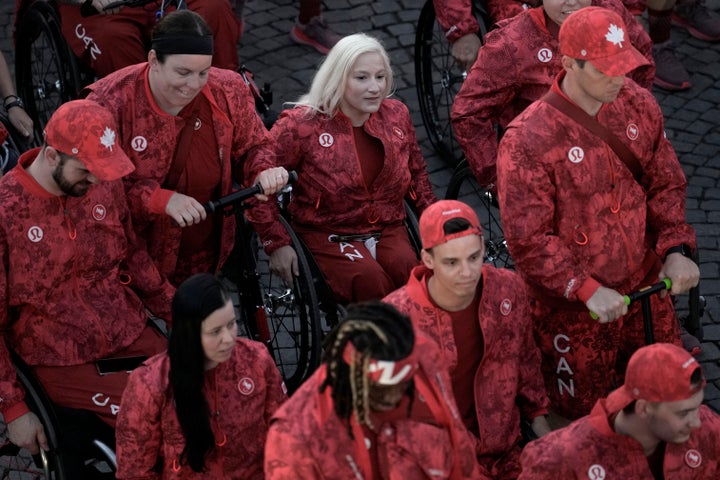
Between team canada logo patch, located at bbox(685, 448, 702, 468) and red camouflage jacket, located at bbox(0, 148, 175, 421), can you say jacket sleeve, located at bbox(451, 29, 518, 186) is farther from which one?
team canada logo patch, located at bbox(685, 448, 702, 468)

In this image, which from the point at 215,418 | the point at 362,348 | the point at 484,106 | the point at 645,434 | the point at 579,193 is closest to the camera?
the point at 362,348

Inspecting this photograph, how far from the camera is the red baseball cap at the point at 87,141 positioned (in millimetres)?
4918

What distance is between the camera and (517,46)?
6000 millimetres

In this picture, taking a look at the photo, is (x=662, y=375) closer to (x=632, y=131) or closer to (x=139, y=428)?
(x=632, y=131)

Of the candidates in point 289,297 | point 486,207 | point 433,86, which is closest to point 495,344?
point 289,297

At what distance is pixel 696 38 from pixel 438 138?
7.36 feet

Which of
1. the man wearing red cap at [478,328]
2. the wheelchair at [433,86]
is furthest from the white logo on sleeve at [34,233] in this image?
the wheelchair at [433,86]

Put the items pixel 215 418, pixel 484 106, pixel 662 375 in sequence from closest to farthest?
1. pixel 662 375
2. pixel 215 418
3. pixel 484 106

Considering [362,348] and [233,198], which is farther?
[233,198]

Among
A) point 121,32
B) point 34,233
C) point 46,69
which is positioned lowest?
point 46,69

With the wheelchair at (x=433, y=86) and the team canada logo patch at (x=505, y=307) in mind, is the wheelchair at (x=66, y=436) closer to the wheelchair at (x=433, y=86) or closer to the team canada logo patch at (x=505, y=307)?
the team canada logo patch at (x=505, y=307)

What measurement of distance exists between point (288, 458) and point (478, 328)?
1.29 metres

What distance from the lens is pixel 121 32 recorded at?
6852 millimetres

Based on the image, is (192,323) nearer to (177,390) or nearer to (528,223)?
(177,390)
